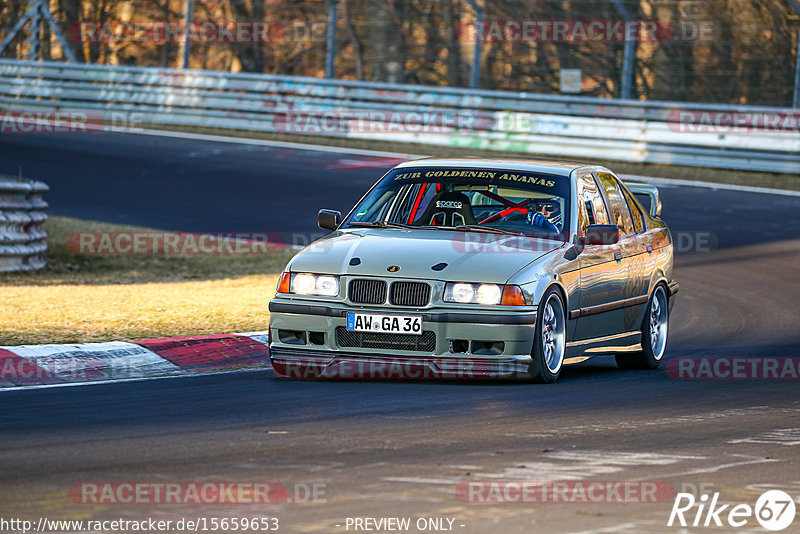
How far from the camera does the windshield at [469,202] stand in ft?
31.0

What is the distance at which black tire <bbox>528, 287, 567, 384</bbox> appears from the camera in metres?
8.56

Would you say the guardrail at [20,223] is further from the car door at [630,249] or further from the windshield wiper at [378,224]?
the car door at [630,249]

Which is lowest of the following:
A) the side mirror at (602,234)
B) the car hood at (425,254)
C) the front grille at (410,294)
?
the front grille at (410,294)

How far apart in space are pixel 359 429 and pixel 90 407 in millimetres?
1612

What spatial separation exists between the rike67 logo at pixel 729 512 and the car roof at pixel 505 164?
174 inches


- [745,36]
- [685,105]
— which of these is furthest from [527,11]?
[685,105]

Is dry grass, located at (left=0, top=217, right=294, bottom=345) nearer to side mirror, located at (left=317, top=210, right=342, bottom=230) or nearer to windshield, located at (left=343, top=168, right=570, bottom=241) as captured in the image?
side mirror, located at (left=317, top=210, right=342, bottom=230)

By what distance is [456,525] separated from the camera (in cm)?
512

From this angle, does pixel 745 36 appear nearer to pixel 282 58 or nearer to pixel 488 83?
pixel 488 83

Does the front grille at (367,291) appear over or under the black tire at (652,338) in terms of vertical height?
over

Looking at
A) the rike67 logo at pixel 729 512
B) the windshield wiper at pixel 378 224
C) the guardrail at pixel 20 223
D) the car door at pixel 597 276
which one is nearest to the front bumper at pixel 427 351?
the car door at pixel 597 276

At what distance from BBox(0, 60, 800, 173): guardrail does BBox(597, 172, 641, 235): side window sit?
11844 mm

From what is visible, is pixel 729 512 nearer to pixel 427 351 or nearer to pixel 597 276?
pixel 427 351

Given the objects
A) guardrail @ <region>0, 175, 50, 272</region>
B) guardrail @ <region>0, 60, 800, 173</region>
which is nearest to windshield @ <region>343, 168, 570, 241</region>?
guardrail @ <region>0, 175, 50, 272</region>
